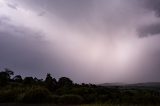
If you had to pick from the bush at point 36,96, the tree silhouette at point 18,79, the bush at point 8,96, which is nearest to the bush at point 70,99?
the bush at point 36,96

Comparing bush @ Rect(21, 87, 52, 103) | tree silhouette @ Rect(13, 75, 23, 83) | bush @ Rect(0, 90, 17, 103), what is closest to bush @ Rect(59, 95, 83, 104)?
bush @ Rect(21, 87, 52, 103)

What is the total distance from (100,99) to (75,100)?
15.0 ft

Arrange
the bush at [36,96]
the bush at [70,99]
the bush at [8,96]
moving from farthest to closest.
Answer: the bush at [8,96] → the bush at [36,96] → the bush at [70,99]

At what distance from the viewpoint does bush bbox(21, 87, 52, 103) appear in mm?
55525

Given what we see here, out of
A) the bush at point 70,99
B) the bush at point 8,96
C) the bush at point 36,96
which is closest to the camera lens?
the bush at point 70,99

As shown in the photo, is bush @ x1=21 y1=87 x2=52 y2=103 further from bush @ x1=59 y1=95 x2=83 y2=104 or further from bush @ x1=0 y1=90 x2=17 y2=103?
bush @ x1=0 y1=90 x2=17 y2=103

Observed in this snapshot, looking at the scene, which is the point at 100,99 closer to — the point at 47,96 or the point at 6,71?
the point at 47,96

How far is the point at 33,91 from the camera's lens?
5656cm

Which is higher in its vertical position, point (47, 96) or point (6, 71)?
point (6, 71)

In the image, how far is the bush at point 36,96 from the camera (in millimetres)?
55525

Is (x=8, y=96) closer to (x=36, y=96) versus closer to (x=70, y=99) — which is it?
(x=36, y=96)

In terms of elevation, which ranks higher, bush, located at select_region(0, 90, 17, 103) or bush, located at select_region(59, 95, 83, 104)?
bush, located at select_region(0, 90, 17, 103)

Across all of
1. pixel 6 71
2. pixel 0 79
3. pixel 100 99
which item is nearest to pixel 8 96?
pixel 100 99

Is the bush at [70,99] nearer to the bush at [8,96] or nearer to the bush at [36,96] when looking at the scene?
the bush at [36,96]
